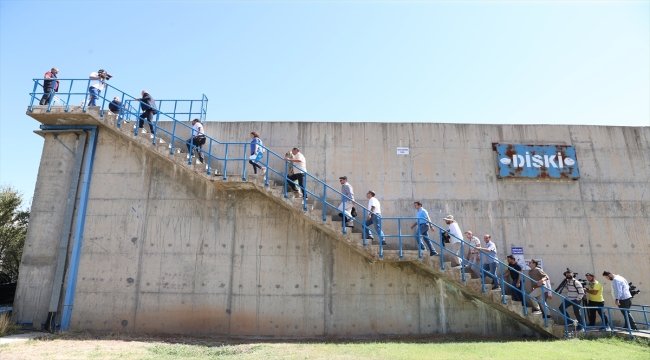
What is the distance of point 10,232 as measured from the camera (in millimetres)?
18016

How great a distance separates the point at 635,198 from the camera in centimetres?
1224

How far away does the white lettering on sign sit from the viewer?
40.5 feet

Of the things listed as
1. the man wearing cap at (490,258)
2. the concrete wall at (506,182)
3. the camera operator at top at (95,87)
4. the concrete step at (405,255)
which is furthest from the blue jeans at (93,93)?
the man wearing cap at (490,258)

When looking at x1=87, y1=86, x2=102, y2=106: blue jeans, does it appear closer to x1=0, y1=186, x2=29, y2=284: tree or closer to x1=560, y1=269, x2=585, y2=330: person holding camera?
x1=0, y1=186, x2=29, y2=284: tree

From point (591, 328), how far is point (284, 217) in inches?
338

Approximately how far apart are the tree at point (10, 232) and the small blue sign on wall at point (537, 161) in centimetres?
1993

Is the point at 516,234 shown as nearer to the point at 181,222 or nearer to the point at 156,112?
the point at 181,222

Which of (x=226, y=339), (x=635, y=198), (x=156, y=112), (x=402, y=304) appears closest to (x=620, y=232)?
(x=635, y=198)

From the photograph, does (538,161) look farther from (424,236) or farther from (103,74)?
(103,74)

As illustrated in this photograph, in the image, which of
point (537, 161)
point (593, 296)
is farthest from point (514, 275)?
point (537, 161)

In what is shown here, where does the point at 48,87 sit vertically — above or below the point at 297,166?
above

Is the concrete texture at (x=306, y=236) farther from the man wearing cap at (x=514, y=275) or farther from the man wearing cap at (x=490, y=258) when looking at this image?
the man wearing cap at (x=490, y=258)

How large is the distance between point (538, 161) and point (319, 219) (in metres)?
7.37

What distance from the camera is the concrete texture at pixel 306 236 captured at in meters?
11.0
